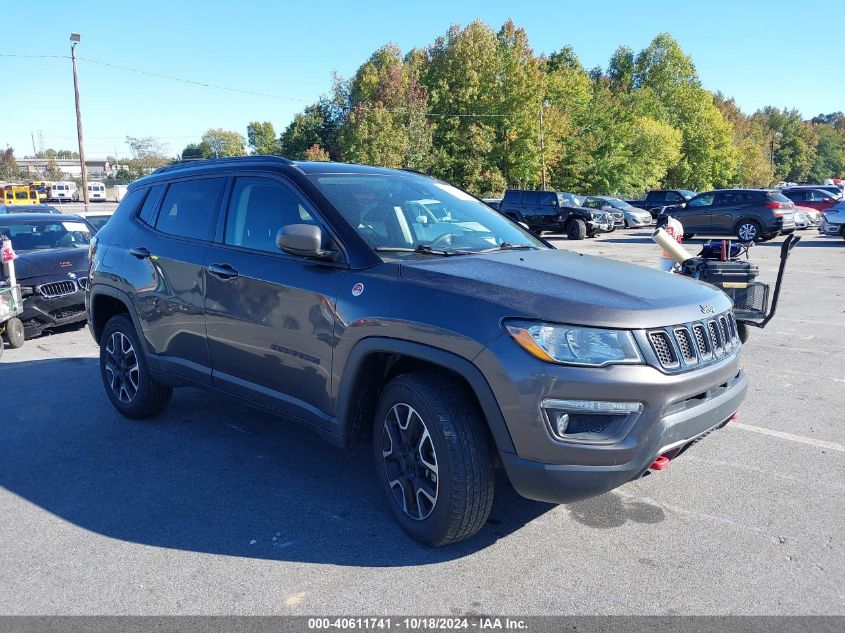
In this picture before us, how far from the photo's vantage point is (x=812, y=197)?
102 ft

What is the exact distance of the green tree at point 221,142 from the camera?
319 ft

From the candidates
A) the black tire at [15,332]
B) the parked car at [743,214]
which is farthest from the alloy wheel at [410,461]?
the parked car at [743,214]

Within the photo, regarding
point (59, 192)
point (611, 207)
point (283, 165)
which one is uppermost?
point (283, 165)

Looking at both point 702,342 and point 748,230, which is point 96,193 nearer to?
point 748,230

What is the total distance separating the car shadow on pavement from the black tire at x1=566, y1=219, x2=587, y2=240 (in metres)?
21.9

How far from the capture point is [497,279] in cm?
314

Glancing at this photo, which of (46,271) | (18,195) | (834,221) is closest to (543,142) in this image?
(834,221)

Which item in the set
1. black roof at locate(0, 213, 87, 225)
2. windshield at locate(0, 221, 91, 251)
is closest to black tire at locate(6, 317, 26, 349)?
windshield at locate(0, 221, 91, 251)

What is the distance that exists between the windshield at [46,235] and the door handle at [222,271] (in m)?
6.89

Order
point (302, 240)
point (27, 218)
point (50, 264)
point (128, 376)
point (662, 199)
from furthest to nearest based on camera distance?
1. point (662, 199)
2. point (27, 218)
3. point (50, 264)
4. point (128, 376)
5. point (302, 240)

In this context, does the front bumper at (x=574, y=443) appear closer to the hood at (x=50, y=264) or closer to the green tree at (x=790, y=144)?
the hood at (x=50, y=264)

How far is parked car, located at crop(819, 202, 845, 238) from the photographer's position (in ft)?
74.7

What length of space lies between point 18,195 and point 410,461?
55.0 m

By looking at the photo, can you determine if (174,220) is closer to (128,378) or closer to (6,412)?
(128,378)
